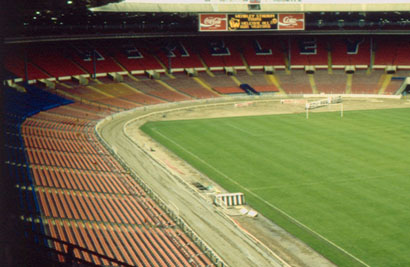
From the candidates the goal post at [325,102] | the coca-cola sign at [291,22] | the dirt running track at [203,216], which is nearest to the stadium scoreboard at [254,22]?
the coca-cola sign at [291,22]

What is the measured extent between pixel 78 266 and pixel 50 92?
58298mm

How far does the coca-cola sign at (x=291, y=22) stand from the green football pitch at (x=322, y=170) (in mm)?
21307

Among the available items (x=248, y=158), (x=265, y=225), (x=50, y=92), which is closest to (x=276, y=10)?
(x=50, y=92)

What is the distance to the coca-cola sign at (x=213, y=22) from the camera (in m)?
81.9

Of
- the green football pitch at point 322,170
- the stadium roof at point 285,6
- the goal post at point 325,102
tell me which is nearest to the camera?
the green football pitch at point 322,170

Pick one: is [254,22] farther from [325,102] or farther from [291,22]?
[325,102]

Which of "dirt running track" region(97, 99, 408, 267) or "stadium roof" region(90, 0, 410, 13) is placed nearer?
"dirt running track" region(97, 99, 408, 267)

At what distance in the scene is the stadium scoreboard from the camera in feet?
271

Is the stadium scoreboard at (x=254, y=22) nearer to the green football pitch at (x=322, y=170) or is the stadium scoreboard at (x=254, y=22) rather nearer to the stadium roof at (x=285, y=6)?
the stadium roof at (x=285, y=6)

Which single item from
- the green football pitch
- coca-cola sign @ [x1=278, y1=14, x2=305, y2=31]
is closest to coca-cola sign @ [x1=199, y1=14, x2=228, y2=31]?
coca-cola sign @ [x1=278, y1=14, x2=305, y2=31]

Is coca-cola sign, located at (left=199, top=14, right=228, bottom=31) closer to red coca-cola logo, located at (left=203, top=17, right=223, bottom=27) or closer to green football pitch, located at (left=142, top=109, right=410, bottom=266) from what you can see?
red coca-cola logo, located at (left=203, top=17, right=223, bottom=27)

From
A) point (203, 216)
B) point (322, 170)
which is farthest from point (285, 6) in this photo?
point (203, 216)

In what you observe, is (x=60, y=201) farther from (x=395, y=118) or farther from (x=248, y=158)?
(x=395, y=118)

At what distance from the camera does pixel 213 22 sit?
8238cm
